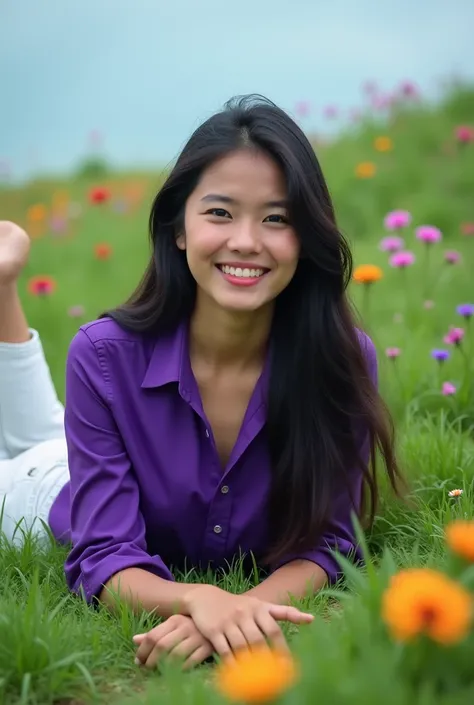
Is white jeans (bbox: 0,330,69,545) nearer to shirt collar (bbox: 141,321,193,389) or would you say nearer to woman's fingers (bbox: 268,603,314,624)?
shirt collar (bbox: 141,321,193,389)

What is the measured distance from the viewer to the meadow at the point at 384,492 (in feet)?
3.88

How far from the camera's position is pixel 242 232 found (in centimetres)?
197

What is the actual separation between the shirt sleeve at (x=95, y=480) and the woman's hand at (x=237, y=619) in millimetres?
263

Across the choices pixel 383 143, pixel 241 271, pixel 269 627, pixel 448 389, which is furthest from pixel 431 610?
pixel 383 143

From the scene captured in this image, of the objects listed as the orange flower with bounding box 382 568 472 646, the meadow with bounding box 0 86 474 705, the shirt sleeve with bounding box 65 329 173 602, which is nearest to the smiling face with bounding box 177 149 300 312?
the shirt sleeve with bounding box 65 329 173 602

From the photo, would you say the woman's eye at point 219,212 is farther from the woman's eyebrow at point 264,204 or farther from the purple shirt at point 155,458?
the purple shirt at point 155,458

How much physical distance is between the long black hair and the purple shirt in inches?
1.4

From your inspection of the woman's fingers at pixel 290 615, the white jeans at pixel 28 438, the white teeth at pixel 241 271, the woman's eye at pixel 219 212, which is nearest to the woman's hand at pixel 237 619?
the woman's fingers at pixel 290 615

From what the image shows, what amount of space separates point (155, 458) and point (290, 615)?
0.55 meters

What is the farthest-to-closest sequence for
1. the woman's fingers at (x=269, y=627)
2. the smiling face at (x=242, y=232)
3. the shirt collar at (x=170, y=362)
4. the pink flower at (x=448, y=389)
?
the pink flower at (x=448, y=389) → the shirt collar at (x=170, y=362) → the smiling face at (x=242, y=232) → the woman's fingers at (x=269, y=627)

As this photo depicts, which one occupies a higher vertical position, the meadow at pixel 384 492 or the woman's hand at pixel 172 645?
the meadow at pixel 384 492

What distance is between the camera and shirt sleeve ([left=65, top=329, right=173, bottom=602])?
200 centimetres

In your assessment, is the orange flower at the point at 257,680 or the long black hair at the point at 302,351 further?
the long black hair at the point at 302,351

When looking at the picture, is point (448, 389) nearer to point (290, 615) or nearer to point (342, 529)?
point (342, 529)
